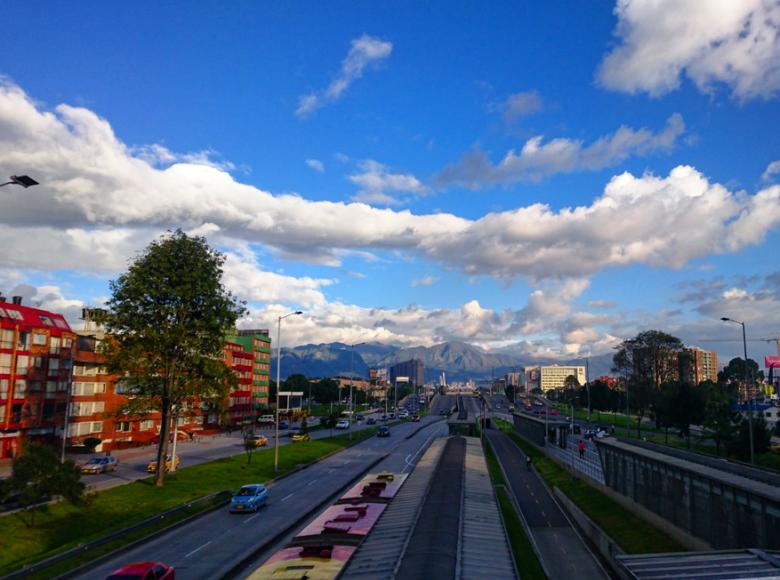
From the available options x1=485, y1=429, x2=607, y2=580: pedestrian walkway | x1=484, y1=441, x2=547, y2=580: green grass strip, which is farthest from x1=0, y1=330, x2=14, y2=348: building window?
x1=485, y1=429, x2=607, y2=580: pedestrian walkway

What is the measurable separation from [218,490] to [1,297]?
147 feet

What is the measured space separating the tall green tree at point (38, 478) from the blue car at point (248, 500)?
1148cm

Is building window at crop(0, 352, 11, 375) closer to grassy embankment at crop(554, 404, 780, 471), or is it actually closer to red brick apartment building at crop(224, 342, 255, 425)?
red brick apartment building at crop(224, 342, 255, 425)

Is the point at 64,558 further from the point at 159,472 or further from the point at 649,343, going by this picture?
the point at 649,343

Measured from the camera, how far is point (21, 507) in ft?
132

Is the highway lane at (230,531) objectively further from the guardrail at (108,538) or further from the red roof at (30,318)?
the red roof at (30,318)

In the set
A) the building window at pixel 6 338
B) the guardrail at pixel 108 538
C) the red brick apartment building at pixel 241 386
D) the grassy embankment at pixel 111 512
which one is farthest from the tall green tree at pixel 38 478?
the red brick apartment building at pixel 241 386

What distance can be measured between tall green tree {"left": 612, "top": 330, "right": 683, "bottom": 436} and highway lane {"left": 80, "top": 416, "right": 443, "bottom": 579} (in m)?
83.5

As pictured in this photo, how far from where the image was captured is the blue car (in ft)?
143

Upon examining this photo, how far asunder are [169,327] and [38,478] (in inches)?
723

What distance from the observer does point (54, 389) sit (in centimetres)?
7300

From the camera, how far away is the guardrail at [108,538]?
27.1 m

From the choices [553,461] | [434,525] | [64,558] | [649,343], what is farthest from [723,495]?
[649,343]

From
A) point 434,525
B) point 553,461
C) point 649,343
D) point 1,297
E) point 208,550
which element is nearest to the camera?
point 434,525
